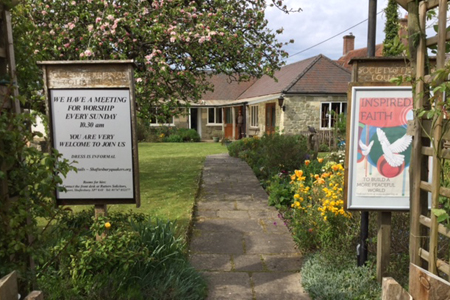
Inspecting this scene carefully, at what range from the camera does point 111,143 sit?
3305mm

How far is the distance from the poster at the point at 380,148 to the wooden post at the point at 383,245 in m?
0.13

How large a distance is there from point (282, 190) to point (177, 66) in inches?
122

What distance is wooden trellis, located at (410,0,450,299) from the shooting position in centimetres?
180

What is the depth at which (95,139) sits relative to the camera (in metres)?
3.28

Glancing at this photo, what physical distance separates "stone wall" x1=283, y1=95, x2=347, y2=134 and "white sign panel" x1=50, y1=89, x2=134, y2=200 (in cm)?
1437

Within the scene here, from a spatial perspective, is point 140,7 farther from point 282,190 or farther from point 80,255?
point 80,255

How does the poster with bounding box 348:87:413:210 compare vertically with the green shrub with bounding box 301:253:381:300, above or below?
above

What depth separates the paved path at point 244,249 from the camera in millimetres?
3502

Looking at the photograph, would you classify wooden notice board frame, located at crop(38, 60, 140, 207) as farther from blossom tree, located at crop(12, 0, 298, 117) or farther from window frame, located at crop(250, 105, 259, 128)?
window frame, located at crop(250, 105, 259, 128)

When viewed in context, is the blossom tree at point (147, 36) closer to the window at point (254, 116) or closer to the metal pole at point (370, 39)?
the metal pole at point (370, 39)

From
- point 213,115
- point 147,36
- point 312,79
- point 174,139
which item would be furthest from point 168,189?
point 213,115

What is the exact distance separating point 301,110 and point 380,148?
14.4 meters

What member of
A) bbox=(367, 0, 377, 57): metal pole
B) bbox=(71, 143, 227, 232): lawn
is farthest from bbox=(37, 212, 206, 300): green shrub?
bbox=(367, 0, 377, 57): metal pole

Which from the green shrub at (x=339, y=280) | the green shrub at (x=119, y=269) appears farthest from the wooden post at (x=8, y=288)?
the green shrub at (x=339, y=280)
